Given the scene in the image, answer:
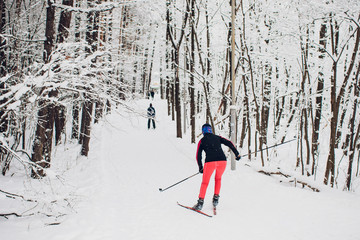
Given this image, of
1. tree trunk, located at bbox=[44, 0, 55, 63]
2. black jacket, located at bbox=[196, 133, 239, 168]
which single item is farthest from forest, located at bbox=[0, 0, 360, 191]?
black jacket, located at bbox=[196, 133, 239, 168]

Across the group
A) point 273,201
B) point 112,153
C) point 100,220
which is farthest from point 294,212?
point 112,153

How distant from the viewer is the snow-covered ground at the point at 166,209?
163 inches

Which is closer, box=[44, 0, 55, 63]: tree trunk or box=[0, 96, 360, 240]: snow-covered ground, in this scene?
box=[0, 96, 360, 240]: snow-covered ground

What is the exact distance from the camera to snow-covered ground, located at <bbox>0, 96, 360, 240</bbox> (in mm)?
4133

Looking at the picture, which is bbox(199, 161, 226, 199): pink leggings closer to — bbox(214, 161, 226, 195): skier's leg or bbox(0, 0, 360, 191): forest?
bbox(214, 161, 226, 195): skier's leg

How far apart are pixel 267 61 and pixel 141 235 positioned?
10228mm

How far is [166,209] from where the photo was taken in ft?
17.6

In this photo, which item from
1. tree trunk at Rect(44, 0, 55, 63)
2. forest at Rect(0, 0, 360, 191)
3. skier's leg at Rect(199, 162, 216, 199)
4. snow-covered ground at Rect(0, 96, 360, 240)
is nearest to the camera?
snow-covered ground at Rect(0, 96, 360, 240)

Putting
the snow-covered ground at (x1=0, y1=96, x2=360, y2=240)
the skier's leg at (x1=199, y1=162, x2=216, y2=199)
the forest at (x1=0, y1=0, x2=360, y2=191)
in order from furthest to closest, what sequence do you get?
the skier's leg at (x1=199, y1=162, x2=216, y2=199), the forest at (x1=0, y1=0, x2=360, y2=191), the snow-covered ground at (x1=0, y1=96, x2=360, y2=240)

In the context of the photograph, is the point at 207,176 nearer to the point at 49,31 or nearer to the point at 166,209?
the point at 166,209

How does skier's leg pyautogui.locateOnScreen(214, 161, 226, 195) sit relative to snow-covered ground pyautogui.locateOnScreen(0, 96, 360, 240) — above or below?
above

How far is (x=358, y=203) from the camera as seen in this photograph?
17.7 feet

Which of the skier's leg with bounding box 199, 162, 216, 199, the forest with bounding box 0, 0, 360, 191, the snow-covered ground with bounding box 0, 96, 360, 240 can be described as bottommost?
the snow-covered ground with bounding box 0, 96, 360, 240

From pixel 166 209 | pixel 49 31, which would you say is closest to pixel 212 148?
pixel 166 209
